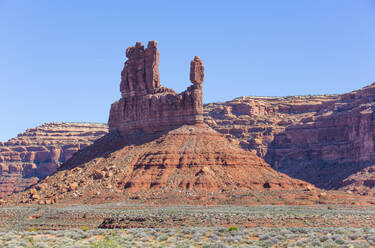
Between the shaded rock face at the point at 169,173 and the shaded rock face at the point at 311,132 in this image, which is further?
the shaded rock face at the point at 311,132

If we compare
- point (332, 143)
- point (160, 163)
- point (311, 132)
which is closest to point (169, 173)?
point (160, 163)

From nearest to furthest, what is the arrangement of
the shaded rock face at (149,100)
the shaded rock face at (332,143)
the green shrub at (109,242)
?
the green shrub at (109,242), the shaded rock face at (149,100), the shaded rock face at (332,143)

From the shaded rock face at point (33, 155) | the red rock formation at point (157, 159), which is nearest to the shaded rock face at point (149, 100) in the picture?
the red rock formation at point (157, 159)

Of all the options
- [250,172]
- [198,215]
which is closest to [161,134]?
[250,172]

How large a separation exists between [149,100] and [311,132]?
57.1 meters

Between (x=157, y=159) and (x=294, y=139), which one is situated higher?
(x=294, y=139)

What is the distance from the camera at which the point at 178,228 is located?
49344 mm

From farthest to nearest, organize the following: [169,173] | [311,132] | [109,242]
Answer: [311,132] < [169,173] < [109,242]

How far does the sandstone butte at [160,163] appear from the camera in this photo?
83.2 meters

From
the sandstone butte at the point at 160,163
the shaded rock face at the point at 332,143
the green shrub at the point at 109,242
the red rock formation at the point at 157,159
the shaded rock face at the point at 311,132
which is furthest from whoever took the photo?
the shaded rock face at the point at 332,143

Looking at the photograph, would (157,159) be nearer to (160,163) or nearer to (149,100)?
(160,163)

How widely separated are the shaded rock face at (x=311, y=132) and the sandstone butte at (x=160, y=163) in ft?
105

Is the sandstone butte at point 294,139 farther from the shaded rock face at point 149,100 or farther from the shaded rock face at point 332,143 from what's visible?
the shaded rock face at point 149,100

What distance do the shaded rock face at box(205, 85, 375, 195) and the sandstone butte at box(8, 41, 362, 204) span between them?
32.1 meters
